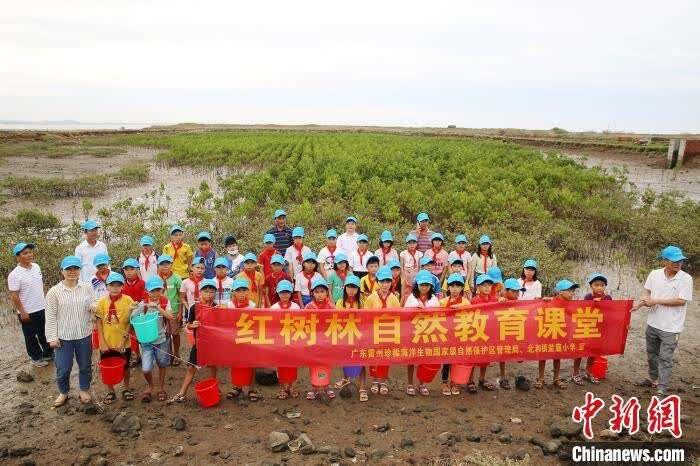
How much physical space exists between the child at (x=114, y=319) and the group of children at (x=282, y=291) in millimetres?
10

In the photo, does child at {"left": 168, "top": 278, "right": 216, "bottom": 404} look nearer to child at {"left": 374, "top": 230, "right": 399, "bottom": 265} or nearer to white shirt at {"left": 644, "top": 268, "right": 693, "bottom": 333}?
child at {"left": 374, "top": 230, "right": 399, "bottom": 265}

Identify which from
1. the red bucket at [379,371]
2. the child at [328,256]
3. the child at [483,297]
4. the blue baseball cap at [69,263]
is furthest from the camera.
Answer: the child at [328,256]

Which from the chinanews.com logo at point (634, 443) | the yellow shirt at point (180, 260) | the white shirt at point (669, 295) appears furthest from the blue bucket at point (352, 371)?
the white shirt at point (669, 295)

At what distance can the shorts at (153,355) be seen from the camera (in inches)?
211

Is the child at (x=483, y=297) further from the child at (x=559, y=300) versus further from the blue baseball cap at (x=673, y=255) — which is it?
the blue baseball cap at (x=673, y=255)

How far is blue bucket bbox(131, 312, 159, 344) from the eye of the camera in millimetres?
5215

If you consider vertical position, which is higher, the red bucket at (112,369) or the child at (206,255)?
the child at (206,255)

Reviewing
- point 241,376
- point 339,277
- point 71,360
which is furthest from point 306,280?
point 71,360

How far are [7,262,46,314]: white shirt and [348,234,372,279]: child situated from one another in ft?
13.6

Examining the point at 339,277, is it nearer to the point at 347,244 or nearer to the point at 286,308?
the point at 347,244

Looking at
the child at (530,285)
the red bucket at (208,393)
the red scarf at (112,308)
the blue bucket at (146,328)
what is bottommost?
the red bucket at (208,393)

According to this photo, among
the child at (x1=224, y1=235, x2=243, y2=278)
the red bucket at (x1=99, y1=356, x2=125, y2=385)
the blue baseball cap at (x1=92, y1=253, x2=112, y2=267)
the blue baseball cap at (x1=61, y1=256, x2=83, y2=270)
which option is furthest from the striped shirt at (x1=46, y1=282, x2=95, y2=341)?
the child at (x1=224, y1=235, x2=243, y2=278)

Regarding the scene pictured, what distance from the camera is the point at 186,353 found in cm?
704

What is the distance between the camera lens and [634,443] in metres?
4.44
